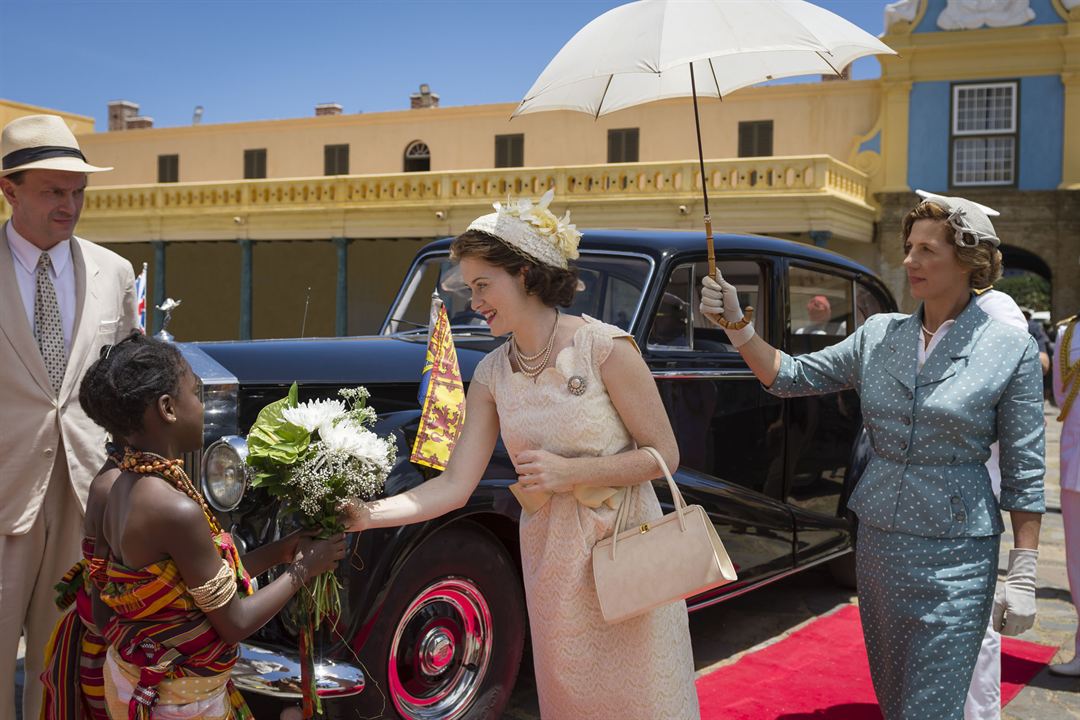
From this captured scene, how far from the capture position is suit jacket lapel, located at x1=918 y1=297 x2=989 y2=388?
299 cm

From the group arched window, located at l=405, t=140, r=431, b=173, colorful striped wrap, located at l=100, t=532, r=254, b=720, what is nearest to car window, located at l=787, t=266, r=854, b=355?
colorful striped wrap, located at l=100, t=532, r=254, b=720

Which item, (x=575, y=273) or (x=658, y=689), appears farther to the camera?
(x=575, y=273)

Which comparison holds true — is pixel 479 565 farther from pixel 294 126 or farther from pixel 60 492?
pixel 294 126

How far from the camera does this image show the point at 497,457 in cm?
390

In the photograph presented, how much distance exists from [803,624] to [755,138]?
2035 cm

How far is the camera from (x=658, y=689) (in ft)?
8.44

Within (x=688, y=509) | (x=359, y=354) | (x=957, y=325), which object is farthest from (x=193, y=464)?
(x=957, y=325)

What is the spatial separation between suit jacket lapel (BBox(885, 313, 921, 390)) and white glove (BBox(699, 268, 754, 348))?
423 millimetres

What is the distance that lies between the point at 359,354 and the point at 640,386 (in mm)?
1985

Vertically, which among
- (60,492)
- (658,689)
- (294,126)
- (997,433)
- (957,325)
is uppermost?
(294,126)

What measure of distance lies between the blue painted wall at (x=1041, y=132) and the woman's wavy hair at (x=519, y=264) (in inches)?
820

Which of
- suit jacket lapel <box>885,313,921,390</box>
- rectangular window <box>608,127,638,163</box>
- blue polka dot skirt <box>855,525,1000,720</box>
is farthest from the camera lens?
rectangular window <box>608,127,638,163</box>

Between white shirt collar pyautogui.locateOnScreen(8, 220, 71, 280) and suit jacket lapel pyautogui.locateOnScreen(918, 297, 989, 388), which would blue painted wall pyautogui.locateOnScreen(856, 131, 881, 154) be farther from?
white shirt collar pyautogui.locateOnScreen(8, 220, 71, 280)

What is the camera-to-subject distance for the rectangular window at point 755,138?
2430 centimetres
